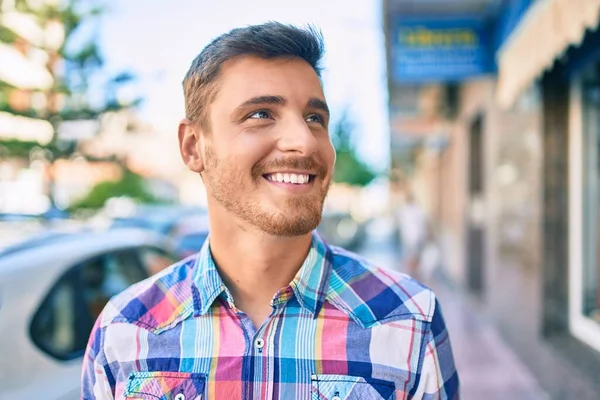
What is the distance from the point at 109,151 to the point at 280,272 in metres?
11.4

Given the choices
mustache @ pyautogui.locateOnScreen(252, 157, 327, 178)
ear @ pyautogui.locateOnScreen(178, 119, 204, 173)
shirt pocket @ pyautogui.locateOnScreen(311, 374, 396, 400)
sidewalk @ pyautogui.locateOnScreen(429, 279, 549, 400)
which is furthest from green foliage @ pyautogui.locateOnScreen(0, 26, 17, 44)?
shirt pocket @ pyautogui.locateOnScreen(311, 374, 396, 400)

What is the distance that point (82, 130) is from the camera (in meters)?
10.9

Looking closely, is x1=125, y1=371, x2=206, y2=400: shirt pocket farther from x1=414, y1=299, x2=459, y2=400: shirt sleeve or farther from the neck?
x1=414, y1=299, x2=459, y2=400: shirt sleeve

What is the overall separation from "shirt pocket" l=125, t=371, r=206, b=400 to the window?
126cm

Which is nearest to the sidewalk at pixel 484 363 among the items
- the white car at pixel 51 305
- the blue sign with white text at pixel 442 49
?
the white car at pixel 51 305

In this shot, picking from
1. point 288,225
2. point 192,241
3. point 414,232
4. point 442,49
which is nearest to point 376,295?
point 288,225

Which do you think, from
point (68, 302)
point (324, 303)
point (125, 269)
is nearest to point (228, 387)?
point (324, 303)

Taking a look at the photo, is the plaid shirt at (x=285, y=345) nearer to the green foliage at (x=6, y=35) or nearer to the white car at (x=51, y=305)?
the white car at (x=51, y=305)

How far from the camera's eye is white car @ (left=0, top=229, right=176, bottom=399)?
7.63 feet

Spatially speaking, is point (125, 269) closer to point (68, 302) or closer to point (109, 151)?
point (68, 302)

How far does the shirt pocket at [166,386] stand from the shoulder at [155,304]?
0.40 ft

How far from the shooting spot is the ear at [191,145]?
1629 mm

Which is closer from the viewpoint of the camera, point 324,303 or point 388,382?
A: point 388,382

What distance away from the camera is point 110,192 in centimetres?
1747
